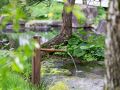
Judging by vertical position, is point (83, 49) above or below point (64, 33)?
below

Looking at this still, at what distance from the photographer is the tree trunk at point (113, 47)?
142 centimetres

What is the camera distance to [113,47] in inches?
57.4

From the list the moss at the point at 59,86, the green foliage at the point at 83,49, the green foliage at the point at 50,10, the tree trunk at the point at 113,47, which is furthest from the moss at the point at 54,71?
the tree trunk at the point at 113,47

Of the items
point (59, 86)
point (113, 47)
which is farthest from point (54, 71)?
point (113, 47)

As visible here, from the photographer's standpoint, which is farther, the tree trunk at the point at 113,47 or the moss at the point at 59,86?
the moss at the point at 59,86

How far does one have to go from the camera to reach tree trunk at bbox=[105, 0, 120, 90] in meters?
1.42

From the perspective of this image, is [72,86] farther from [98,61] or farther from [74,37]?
[74,37]

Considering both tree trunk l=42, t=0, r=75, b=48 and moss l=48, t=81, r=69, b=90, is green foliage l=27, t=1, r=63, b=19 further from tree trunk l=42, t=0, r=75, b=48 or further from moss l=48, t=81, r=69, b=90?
moss l=48, t=81, r=69, b=90

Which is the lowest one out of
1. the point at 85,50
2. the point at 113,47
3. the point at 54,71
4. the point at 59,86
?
the point at 85,50

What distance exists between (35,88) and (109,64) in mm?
3457

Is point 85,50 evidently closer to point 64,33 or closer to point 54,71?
point 64,33

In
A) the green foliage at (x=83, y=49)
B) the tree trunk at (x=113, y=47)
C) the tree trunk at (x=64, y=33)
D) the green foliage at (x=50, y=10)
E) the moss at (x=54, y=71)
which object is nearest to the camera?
the tree trunk at (x=113, y=47)

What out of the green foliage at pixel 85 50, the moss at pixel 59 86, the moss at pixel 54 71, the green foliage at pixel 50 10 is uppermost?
the green foliage at pixel 50 10

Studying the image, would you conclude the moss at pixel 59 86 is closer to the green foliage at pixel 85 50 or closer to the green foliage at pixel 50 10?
the green foliage at pixel 50 10
